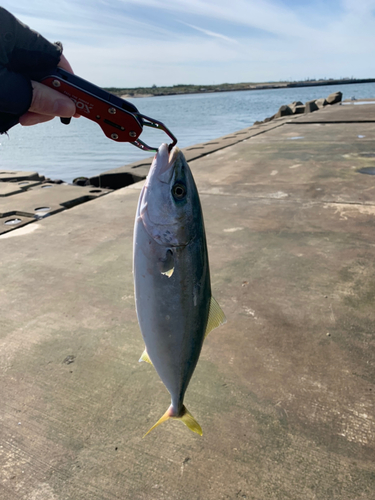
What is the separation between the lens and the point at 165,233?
1.43m

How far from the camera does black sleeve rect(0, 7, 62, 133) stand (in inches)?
56.6

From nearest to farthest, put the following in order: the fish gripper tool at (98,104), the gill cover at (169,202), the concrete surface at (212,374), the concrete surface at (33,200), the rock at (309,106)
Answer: the gill cover at (169,202) < the fish gripper tool at (98,104) < the concrete surface at (212,374) < the concrete surface at (33,200) < the rock at (309,106)

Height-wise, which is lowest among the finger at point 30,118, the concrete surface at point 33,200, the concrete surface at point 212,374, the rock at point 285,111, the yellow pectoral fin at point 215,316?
the concrete surface at point 212,374

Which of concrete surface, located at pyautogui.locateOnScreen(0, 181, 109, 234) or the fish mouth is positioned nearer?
the fish mouth

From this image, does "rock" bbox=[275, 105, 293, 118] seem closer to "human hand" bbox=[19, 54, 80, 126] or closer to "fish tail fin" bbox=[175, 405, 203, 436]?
"human hand" bbox=[19, 54, 80, 126]

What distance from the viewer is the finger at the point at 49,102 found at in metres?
1.53

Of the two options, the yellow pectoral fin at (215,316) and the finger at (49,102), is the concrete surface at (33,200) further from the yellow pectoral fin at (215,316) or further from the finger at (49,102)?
the yellow pectoral fin at (215,316)


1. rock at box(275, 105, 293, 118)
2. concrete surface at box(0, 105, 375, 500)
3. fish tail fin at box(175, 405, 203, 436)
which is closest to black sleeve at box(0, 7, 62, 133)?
fish tail fin at box(175, 405, 203, 436)

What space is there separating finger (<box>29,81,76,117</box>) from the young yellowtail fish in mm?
494

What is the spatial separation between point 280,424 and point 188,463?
20.7 inches

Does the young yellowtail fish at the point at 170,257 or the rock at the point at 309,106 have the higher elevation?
the rock at the point at 309,106

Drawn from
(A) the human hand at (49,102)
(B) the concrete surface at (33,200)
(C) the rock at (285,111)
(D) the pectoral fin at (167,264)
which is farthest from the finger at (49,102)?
(C) the rock at (285,111)

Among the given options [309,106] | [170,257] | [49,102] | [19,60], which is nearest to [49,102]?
[49,102]

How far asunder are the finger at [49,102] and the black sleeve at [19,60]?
0.09 feet
